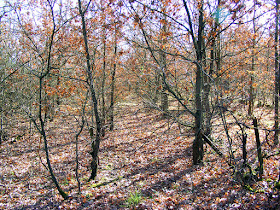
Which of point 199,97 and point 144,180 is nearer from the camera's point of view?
point 199,97

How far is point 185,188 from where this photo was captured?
254 inches

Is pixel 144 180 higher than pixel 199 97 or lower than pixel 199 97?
lower

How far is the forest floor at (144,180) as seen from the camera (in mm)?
5463

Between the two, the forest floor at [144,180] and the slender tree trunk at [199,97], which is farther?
the slender tree trunk at [199,97]

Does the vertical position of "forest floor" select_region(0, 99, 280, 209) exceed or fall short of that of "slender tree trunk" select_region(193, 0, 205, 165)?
it falls short

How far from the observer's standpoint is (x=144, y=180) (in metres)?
7.54

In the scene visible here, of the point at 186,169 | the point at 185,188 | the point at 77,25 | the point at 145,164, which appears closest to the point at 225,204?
the point at 185,188

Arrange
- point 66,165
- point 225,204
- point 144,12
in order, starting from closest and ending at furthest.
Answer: point 225,204 < point 144,12 < point 66,165

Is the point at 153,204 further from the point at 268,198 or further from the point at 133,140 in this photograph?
the point at 133,140

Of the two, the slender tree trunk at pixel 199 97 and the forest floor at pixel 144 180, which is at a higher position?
the slender tree trunk at pixel 199 97

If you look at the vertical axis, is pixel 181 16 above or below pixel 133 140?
above

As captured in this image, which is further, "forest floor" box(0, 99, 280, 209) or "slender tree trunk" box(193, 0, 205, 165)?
"slender tree trunk" box(193, 0, 205, 165)

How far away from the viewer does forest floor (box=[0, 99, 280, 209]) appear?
5463mm

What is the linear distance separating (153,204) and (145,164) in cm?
355
